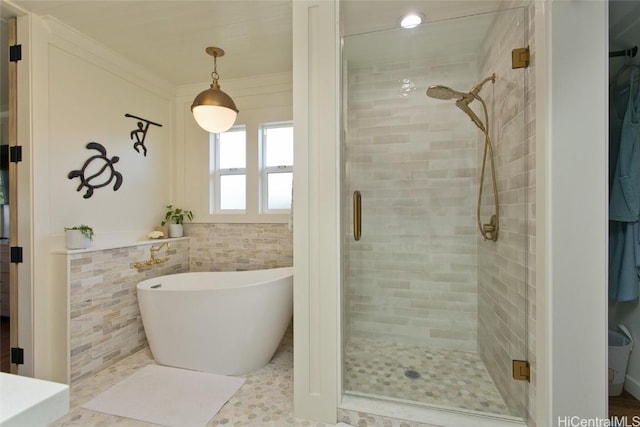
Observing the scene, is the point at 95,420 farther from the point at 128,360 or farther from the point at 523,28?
the point at 523,28

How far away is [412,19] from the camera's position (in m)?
1.95

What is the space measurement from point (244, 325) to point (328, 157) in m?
1.31

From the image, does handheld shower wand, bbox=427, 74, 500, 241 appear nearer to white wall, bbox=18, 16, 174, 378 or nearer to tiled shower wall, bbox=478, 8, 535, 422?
tiled shower wall, bbox=478, 8, 535, 422

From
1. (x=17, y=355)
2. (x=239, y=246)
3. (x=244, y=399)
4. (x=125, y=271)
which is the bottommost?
(x=244, y=399)

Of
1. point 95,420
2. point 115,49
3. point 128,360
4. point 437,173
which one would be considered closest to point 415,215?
point 437,173

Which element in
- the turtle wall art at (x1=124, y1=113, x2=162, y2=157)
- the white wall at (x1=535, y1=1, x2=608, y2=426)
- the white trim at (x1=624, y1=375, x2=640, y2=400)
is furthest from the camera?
the turtle wall art at (x1=124, y1=113, x2=162, y2=157)

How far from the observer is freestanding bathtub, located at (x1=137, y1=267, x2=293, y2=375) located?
77.8 inches

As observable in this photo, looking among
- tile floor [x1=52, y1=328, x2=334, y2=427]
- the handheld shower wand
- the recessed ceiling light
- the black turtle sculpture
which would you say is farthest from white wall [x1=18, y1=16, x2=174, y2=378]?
the handheld shower wand

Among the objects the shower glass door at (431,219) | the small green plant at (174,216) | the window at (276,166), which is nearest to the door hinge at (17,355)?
the small green plant at (174,216)

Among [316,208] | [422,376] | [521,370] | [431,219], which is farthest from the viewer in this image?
[431,219]

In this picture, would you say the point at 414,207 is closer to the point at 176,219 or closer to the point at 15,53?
the point at 176,219

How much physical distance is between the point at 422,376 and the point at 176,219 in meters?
2.69

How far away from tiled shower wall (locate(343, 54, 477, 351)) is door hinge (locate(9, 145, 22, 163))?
7.49 ft

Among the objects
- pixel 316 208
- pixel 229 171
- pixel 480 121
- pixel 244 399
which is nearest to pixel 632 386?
pixel 480 121
